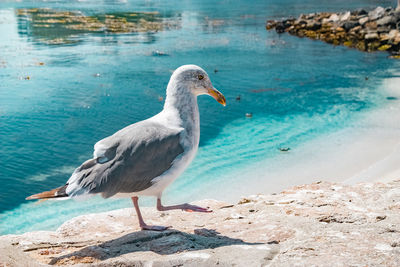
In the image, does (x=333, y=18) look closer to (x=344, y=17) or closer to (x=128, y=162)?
(x=344, y=17)

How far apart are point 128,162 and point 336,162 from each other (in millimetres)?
9199

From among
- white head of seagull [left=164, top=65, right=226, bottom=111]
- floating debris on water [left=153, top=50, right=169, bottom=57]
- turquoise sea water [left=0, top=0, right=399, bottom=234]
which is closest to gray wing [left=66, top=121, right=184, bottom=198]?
white head of seagull [left=164, top=65, right=226, bottom=111]

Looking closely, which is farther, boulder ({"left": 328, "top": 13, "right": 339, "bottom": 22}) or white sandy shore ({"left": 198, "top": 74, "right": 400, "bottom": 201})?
boulder ({"left": 328, "top": 13, "right": 339, "bottom": 22})

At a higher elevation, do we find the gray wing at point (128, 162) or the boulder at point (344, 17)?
the boulder at point (344, 17)

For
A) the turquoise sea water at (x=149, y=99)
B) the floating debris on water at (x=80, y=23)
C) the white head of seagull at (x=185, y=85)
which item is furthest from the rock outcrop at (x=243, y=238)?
the floating debris on water at (x=80, y=23)

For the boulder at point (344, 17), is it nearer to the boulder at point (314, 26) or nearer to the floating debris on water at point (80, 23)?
the boulder at point (314, 26)

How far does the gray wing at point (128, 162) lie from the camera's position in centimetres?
439

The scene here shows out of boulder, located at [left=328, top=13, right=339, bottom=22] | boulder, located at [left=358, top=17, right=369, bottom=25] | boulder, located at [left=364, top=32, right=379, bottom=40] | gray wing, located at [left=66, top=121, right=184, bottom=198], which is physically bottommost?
gray wing, located at [left=66, top=121, right=184, bottom=198]

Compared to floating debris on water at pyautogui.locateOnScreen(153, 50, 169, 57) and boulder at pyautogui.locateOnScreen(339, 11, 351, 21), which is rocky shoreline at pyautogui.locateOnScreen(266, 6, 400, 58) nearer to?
boulder at pyautogui.locateOnScreen(339, 11, 351, 21)

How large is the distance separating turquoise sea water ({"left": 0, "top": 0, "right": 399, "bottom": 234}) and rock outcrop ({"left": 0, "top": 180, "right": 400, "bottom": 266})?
4511mm

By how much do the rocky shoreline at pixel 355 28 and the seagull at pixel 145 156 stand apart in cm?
2821

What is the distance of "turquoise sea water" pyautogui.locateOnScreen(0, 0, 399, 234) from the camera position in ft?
38.0

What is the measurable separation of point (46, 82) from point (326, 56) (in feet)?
64.4

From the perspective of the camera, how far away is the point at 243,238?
441 centimetres
